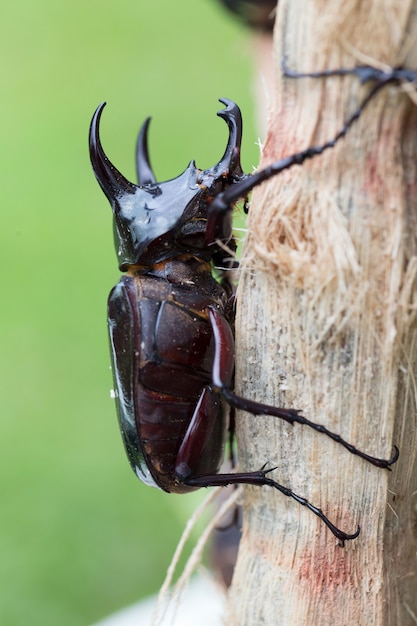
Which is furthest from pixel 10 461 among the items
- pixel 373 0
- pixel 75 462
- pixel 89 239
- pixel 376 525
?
pixel 373 0

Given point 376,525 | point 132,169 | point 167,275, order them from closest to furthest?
point 376,525 → point 167,275 → point 132,169

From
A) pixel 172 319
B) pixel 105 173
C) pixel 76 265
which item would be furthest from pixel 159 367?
pixel 76 265

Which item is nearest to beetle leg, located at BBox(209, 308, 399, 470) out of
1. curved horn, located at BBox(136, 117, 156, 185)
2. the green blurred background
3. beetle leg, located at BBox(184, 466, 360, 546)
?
beetle leg, located at BBox(184, 466, 360, 546)

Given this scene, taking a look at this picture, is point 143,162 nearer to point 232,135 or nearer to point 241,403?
point 232,135

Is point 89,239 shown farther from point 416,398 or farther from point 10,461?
point 416,398

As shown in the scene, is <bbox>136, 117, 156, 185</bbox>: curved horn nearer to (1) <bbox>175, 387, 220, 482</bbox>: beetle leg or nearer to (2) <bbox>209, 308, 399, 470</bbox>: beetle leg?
(2) <bbox>209, 308, 399, 470</bbox>: beetle leg

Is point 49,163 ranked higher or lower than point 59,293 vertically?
higher
